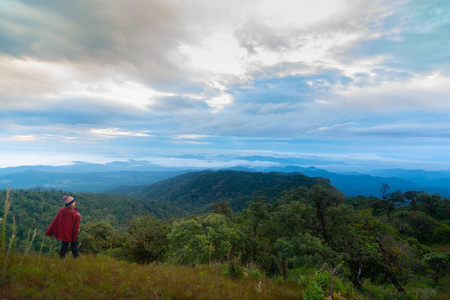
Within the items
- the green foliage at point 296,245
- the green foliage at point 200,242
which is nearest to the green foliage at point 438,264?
the green foliage at point 296,245

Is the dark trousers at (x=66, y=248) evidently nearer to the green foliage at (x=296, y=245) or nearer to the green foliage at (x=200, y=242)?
the green foliage at (x=296, y=245)

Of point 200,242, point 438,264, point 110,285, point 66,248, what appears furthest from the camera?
point 438,264

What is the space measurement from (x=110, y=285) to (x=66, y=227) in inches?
155

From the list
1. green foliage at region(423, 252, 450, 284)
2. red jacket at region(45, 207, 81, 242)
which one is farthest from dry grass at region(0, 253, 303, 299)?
green foliage at region(423, 252, 450, 284)

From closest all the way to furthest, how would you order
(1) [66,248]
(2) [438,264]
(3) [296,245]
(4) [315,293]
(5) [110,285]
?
(4) [315,293], (5) [110,285], (1) [66,248], (3) [296,245], (2) [438,264]

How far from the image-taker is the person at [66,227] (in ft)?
24.0

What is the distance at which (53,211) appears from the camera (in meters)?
121

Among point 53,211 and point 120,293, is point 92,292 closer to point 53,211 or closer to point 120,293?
point 120,293

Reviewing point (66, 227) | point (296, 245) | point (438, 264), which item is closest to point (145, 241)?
point (66, 227)

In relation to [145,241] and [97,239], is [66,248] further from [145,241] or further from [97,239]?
[97,239]

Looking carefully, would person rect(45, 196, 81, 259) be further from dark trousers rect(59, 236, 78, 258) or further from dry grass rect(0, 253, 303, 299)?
dry grass rect(0, 253, 303, 299)

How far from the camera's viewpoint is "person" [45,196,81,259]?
731 cm

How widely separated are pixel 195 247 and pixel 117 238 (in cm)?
777

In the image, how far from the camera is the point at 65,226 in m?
7.32
